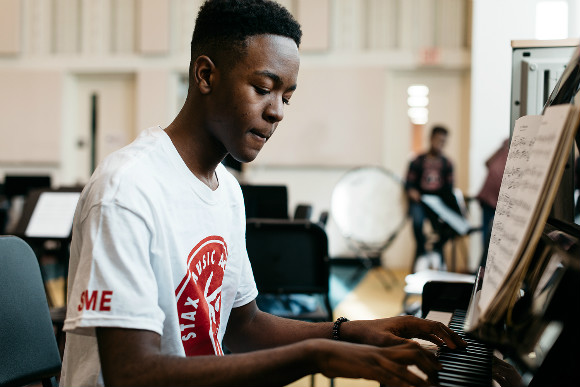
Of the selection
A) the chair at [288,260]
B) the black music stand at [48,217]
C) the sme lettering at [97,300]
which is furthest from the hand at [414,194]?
the sme lettering at [97,300]

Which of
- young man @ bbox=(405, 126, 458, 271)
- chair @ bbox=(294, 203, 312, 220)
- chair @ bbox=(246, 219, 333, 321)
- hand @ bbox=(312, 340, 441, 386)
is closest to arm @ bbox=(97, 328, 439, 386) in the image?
hand @ bbox=(312, 340, 441, 386)

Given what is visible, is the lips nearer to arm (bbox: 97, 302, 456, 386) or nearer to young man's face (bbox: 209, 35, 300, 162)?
young man's face (bbox: 209, 35, 300, 162)

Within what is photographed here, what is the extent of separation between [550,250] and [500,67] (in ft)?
19.2

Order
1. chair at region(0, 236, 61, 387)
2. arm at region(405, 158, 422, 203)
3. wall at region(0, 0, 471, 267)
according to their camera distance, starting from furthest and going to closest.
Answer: wall at region(0, 0, 471, 267)
arm at region(405, 158, 422, 203)
chair at region(0, 236, 61, 387)

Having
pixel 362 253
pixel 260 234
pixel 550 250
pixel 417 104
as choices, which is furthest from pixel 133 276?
pixel 417 104

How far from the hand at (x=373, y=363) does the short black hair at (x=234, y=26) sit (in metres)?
0.60

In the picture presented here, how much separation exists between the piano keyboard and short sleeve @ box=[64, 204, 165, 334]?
19.1 inches

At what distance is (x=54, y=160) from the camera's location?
748 cm

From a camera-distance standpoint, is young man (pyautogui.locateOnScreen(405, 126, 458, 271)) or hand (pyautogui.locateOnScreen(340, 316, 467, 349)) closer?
hand (pyautogui.locateOnScreen(340, 316, 467, 349))

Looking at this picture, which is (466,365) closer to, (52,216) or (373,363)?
(373,363)

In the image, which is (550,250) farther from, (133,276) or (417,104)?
(417,104)

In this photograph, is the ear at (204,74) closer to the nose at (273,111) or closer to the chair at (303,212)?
the nose at (273,111)

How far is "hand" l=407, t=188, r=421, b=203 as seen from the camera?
6373 millimetres

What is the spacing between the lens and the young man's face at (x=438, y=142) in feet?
20.7
